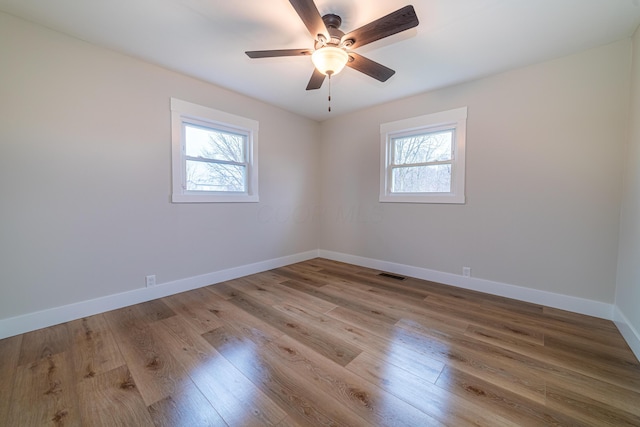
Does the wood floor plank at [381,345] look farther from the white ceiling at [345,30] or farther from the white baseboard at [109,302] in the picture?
the white ceiling at [345,30]

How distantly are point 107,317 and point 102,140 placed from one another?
1.67m

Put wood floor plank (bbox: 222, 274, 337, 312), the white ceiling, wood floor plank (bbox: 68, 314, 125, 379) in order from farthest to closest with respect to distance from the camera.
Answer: wood floor plank (bbox: 222, 274, 337, 312) → the white ceiling → wood floor plank (bbox: 68, 314, 125, 379)

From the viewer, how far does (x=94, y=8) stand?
1906 mm

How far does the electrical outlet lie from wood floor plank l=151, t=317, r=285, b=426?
2.66ft

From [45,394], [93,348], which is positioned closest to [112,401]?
[45,394]

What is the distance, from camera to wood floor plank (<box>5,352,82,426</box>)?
49.1 inches

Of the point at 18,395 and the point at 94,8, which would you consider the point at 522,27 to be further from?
the point at 18,395

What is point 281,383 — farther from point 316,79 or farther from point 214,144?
point 214,144

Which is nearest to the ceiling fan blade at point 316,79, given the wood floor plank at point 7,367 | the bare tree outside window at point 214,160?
the bare tree outside window at point 214,160

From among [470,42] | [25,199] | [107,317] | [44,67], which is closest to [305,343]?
[107,317]

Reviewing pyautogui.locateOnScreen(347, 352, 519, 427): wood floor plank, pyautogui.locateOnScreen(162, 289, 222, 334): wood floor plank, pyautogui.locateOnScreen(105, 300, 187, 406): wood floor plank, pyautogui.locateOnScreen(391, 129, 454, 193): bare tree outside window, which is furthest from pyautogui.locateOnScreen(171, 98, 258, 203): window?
pyautogui.locateOnScreen(347, 352, 519, 427): wood floor plank

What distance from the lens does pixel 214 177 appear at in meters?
3.31

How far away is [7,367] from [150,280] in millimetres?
1144

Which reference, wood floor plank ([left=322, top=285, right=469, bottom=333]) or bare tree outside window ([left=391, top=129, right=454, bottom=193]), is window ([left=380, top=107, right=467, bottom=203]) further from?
wood floor plank ([left=322, top=285, right=469, bottom=333])
